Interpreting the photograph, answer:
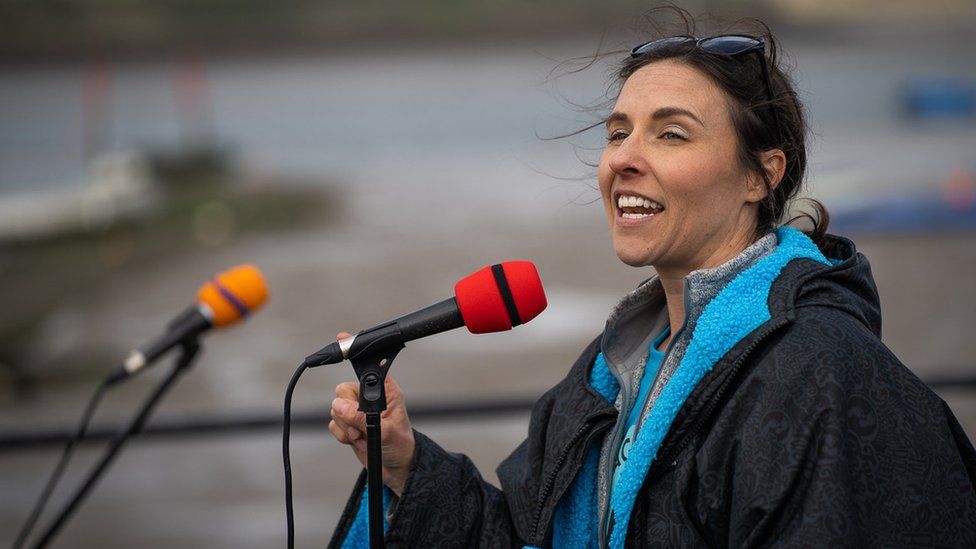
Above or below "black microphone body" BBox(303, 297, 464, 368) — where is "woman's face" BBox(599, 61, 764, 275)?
above

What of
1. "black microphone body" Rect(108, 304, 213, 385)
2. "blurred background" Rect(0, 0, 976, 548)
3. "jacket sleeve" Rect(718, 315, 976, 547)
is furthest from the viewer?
"blurred background" Rect(0, 0, 976, 548)

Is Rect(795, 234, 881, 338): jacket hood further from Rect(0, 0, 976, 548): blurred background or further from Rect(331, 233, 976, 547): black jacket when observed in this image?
Rect(0, 0, 976, 548): blurred background

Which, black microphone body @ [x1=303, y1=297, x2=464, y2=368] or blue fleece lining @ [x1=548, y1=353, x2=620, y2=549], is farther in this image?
blue fleece lining @ [x1=548, y1=353, x2=620, y2=549]

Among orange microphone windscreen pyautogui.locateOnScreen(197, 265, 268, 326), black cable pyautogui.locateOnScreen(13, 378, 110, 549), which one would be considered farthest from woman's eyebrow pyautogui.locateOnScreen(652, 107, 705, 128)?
black cable pyautogui.locateOnScreen(13, 378, 110, 549)

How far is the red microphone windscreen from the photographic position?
130 cm

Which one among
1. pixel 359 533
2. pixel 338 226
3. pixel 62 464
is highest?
pixel 359 533

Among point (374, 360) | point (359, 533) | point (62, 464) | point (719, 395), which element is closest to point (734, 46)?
point (719, 395)

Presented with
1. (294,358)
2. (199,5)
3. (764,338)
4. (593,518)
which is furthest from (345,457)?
(199,5)

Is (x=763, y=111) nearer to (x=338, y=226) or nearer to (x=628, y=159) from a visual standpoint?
(x=628, y=159)

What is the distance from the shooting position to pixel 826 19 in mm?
16500

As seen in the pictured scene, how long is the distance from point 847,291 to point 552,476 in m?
0.46

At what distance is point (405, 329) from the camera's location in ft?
4.20

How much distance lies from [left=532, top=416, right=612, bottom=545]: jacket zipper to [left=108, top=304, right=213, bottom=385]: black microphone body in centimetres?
78

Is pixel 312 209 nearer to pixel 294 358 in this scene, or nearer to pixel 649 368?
pixel 294 358
